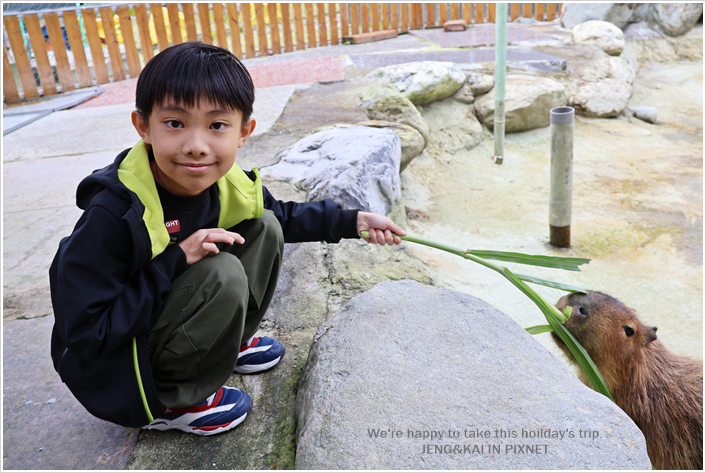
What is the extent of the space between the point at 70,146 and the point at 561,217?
13.3 feet

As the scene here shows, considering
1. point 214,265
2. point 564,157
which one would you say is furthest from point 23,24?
point 214,265

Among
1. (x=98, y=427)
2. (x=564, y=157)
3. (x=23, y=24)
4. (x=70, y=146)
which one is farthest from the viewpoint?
(x=23, y=24)

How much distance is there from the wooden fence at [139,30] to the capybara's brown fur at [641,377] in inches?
174

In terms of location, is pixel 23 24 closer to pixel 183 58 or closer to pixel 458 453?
pixel 183 58

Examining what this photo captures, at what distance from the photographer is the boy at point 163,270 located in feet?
4.28

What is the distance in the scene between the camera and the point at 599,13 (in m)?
9.28

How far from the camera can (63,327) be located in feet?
4.27

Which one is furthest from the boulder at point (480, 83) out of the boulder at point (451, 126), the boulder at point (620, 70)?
the boulder at point (620, 70)

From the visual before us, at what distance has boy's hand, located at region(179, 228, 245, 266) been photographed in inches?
57.5

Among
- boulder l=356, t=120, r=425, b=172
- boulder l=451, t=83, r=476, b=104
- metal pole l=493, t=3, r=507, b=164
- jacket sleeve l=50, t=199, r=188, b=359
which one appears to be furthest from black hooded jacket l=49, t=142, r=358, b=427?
boulder l=451, t=83, r=476, b=104

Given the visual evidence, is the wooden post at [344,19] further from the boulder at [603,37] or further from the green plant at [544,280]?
the green plant at [544,280]

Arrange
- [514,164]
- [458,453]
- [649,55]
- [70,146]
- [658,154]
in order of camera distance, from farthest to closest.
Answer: [649,55]
[658,154]
[514,164]
[70,146]
[458,453]

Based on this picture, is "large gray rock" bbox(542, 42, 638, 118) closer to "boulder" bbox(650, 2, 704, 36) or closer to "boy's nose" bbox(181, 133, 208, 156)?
"boulder" bbox(650, 2, 704, 36)

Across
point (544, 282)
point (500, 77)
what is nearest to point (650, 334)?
point (544, 282)
